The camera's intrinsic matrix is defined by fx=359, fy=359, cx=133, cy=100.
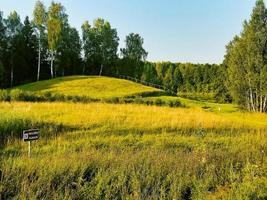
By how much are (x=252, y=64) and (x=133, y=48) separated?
56134 millimetres

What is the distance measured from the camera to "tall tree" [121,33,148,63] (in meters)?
87.1

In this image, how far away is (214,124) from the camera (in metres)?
16.9

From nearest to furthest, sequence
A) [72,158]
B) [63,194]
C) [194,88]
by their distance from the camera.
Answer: [63,194]
[72,158]
[194,88]

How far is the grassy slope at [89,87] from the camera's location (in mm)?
46694

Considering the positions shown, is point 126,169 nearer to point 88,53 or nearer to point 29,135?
point 29,135

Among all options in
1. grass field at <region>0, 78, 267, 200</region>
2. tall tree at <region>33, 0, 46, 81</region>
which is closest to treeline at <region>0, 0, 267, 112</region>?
tall tree at <region>33, 0, 46, 81</region>

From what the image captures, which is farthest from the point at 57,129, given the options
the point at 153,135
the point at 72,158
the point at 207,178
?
the point at 207,178

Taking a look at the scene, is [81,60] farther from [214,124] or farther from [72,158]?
[72,158]

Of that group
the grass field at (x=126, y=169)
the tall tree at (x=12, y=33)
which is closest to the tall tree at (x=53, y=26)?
the tall tree at (x=12, y=33)

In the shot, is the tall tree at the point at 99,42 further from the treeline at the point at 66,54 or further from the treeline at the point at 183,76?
the treeline at the point at 183,76

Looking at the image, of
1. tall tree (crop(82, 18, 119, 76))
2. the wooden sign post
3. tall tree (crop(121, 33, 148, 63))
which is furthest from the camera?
tall tree (crop(121, 33, 148, 63))

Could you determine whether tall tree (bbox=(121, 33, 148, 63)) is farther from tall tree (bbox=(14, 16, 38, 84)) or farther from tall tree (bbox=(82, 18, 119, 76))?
tall tree (bbox=(14, 16, 38, 84))

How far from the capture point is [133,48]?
8838 cm

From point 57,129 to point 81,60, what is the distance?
58.4 m
